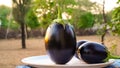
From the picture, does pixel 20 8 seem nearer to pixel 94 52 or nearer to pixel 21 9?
pixel 21 9

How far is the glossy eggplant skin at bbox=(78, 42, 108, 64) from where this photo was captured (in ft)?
4.79

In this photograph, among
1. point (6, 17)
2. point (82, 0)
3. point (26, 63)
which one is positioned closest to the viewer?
point (26, 63)

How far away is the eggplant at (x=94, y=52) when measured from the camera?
1461 millimetres

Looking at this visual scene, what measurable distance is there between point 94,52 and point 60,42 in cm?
15

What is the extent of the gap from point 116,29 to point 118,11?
0.11 m

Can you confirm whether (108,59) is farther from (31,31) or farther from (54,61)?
(31,31)

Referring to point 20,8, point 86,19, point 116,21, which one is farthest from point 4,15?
point 116,21

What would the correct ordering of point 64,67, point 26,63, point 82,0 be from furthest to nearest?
point 82,0
point 26,63
point 64,67

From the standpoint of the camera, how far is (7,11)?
3338 centimetres

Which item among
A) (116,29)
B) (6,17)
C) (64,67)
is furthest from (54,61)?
(6,17)

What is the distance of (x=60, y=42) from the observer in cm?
147

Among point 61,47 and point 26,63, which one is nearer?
point 61,47

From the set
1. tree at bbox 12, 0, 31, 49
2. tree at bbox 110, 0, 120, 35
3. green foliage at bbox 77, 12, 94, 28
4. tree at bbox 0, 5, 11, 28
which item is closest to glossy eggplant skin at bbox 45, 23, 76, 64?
tree at bbox 110, 0, 120, 35

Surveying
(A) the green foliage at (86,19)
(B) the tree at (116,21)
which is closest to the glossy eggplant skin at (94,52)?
(B) the tree at (116,21)
